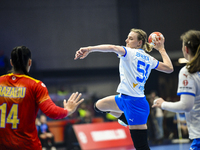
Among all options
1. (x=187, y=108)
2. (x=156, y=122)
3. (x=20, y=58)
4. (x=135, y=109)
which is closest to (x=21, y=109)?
(x=20, y=58)

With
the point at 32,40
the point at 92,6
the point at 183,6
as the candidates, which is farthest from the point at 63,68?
the point at 183,6

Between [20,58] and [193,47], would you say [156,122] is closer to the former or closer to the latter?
[193,47]

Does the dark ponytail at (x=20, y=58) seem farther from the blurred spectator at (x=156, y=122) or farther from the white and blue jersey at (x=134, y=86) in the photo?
the blurred spectator at (x=156, y=122)

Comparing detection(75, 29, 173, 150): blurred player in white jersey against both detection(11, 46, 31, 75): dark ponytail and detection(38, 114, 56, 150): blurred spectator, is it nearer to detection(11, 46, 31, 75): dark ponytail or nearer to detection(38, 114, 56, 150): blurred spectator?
detection(11, 46, 31, 75): dark ponytail

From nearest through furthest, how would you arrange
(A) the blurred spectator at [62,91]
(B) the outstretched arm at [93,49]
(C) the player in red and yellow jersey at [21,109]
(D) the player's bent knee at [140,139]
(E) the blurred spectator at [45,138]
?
(C) the player in red and yellow jersey at [21,109]
(B) the outstretched arm at [93,49]
(D) the player's bent knee at [140,139]
(E) the blurred spectator at [45,138]
(A) the blurred spectator at [62,91]

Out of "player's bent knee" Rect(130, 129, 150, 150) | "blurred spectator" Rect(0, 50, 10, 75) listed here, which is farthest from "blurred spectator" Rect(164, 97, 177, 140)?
"player's bent knee" Rect(130, 129, 150, 150)

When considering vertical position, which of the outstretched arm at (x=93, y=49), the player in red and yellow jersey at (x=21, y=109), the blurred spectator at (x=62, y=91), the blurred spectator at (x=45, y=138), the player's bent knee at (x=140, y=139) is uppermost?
the outstretched arm at (x=93, y=49)

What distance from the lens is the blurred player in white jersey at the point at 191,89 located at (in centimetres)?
218

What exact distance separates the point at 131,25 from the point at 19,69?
9.49 m

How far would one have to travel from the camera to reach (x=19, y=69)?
2.51 m

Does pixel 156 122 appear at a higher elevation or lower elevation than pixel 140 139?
lower

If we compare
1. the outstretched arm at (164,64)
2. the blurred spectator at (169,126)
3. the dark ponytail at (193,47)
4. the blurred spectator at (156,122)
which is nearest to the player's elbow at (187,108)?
the dark ponytail at (193,47)

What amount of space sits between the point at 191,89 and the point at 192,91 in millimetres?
19

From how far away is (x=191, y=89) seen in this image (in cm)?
218
